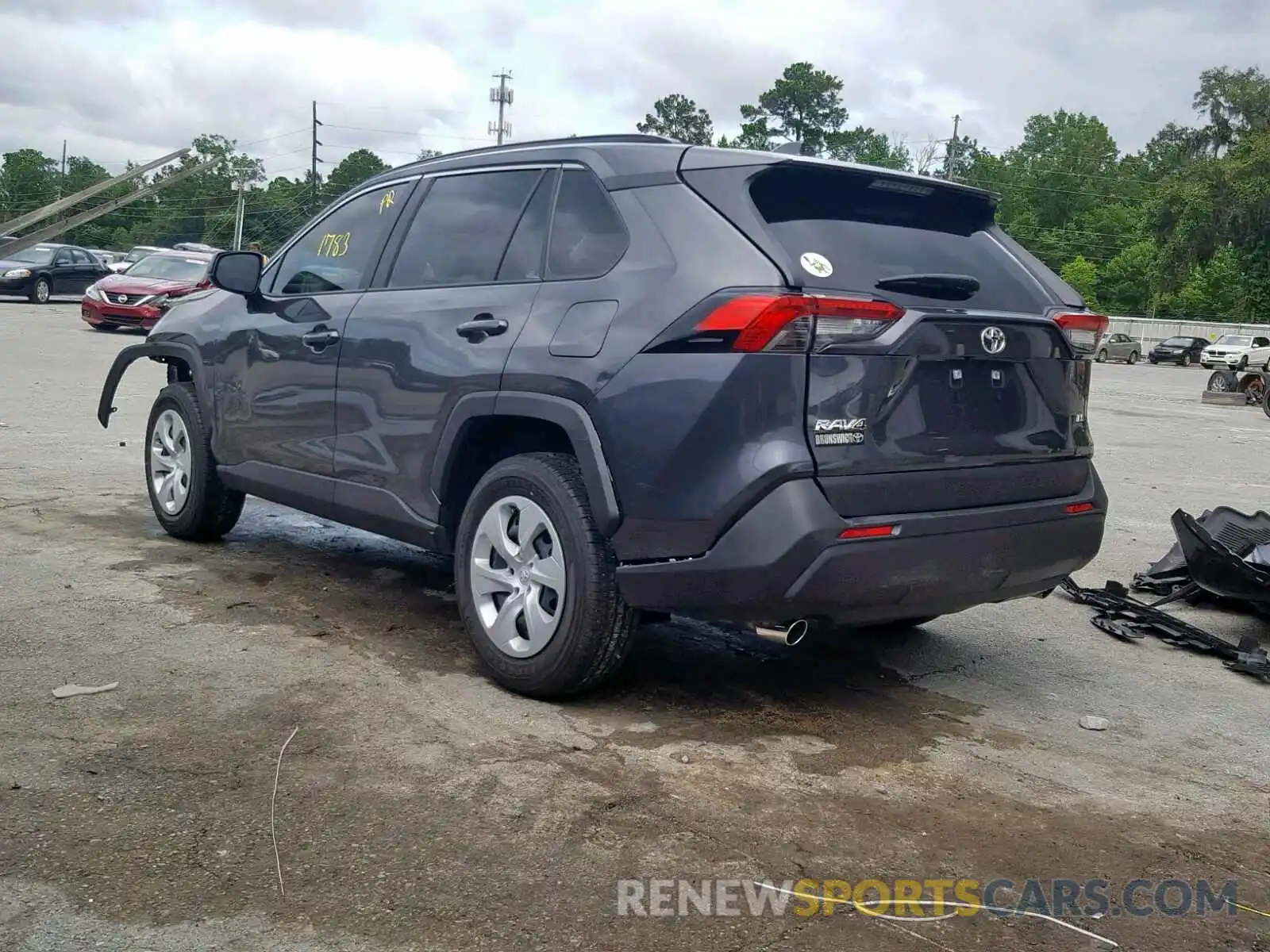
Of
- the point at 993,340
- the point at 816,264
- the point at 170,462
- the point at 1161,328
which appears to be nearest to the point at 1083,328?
the point at 993,340

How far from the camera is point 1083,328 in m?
4.41

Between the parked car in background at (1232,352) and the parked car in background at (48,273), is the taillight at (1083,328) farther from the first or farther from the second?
the parked car in background at (1232,352)

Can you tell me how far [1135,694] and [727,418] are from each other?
7.09ft

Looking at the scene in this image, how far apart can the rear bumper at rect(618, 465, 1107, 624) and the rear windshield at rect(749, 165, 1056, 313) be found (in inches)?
26.3

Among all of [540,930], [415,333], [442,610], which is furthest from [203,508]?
[540,930]

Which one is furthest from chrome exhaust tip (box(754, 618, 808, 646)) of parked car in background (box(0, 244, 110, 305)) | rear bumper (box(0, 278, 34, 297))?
rear bumper (box(0, 278, 34, 297))

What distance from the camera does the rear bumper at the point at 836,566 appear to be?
364 centimetres

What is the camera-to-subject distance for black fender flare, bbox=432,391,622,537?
12.7 ft

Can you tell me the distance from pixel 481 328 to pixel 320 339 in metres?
1.12

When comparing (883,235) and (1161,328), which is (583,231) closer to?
(883,235)

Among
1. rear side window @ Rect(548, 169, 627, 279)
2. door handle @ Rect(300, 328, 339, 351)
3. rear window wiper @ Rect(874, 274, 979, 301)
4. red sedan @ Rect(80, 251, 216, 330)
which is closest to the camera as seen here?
rear window wiper @ Rect(874, 274, 979, 301)

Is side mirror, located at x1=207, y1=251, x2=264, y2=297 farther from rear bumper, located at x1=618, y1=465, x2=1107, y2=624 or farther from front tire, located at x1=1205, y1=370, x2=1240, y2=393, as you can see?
front tire, located at x1=1205, y1=370, x2=1240, y2=393

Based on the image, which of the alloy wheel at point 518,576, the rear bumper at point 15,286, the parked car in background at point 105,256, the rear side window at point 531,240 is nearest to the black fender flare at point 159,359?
the rear side window at point 531,240

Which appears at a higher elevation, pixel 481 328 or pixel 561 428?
pixel 481 328
